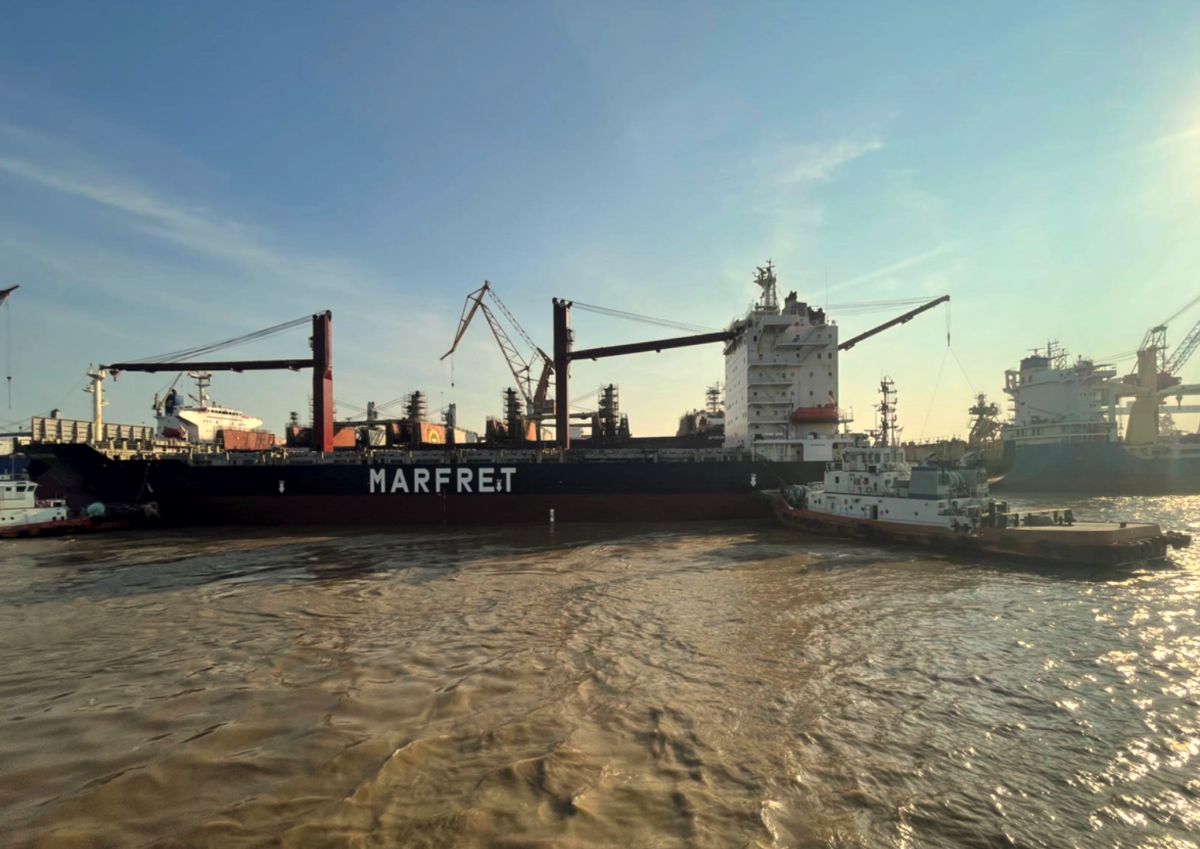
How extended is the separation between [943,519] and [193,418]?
53.7 metres

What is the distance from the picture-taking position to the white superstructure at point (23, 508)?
25609mm

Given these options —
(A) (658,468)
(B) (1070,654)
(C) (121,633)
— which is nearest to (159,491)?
(C) (121,633)

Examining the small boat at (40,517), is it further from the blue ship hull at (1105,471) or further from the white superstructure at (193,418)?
the blue ship hull at (1105,471)

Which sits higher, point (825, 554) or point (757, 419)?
point (757, 419)

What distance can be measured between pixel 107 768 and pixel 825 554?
18719 millimetres

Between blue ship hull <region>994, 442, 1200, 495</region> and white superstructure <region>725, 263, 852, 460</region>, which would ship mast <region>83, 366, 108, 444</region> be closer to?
white superstructure <region>725, 263, 852, 460</region>

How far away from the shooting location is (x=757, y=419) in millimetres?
32312

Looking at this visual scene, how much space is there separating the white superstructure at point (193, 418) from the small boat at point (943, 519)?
152ft

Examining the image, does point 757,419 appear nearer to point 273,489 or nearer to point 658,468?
point 658,468

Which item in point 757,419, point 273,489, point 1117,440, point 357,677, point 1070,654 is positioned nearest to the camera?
point 357,677

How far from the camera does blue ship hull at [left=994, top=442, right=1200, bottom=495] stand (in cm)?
4531

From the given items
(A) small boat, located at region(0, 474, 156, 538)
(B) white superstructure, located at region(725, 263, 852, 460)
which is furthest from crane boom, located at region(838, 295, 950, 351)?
(A) small boat, located at region(0, 474, 156, 538)

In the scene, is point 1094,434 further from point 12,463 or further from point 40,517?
point 12,463

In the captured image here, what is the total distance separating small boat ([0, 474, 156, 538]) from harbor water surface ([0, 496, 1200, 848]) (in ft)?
50.8
